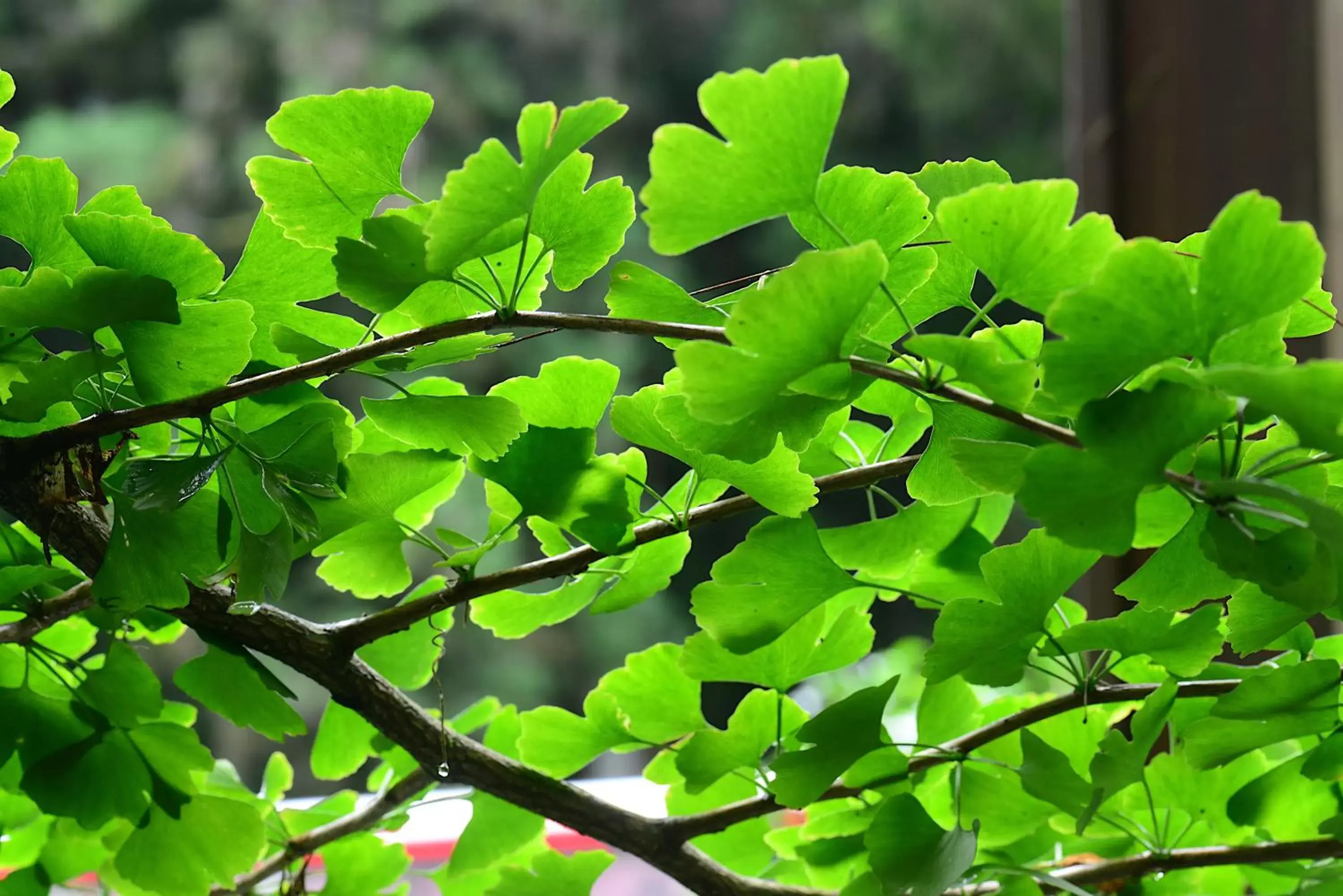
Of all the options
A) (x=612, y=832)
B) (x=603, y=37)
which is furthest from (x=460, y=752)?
(x=603, y=37)

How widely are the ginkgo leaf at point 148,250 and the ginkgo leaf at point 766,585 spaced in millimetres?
104

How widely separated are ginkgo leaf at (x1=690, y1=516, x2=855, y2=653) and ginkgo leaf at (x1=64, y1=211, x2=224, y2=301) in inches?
4.1

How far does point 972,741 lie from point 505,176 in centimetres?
17

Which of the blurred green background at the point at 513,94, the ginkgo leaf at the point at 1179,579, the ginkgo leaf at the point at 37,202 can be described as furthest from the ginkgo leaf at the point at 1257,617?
the blurred green background at the point at 513,94

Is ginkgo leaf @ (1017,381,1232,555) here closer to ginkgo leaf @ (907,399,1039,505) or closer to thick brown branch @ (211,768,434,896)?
ginkgo leaf @ (907,399,1039,505)

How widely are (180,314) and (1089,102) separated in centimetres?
64

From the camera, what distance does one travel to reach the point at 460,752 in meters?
0.27

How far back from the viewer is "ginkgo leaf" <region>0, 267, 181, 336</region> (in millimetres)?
178

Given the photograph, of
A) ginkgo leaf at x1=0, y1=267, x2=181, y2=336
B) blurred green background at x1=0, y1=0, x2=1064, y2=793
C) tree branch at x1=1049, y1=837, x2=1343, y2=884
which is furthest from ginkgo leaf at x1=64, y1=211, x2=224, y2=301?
blurred green background at x1=0, y1=0, x2=1064, y2=793

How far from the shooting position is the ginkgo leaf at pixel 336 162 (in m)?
0.19

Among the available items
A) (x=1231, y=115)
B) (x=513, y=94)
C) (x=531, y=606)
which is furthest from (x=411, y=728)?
(x=513, y=94)

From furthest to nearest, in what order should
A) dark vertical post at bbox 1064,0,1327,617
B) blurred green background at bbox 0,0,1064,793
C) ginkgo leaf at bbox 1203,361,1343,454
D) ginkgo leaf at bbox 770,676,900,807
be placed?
blurred green background at bbox 0,0,1064,793 → dark vertical post at bbox 1064,0,1327,617 → ginkgo leaf at bbox 770,676,900,807 → ginkgo leaf at bbox 1203,361,1343,454

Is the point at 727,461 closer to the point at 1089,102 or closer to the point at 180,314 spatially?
the point at 180,314

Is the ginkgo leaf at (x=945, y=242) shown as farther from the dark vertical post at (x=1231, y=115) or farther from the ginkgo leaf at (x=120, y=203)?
the dark vertical post at (x=1231, y=115)
